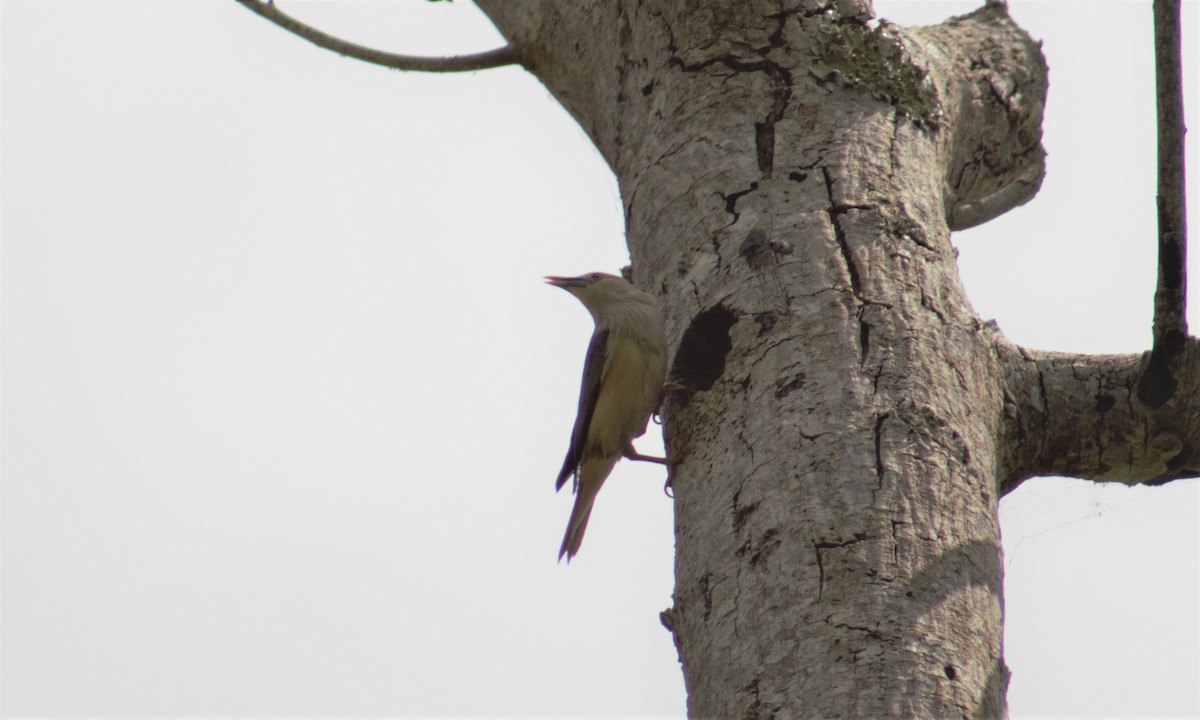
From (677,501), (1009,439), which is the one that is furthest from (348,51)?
(1009,439)

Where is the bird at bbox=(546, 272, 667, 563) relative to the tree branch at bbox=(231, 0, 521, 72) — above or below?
below

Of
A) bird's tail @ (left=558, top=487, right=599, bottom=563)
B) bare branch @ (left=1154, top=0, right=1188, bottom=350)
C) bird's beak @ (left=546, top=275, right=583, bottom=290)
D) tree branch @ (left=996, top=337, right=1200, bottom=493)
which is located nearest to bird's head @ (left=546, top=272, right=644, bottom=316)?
bird's beak @ (left=546, top=275, right=583, bottom=290)

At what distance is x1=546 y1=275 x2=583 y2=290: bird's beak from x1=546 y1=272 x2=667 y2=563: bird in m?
0.47

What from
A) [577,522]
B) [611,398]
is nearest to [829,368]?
[611,398]

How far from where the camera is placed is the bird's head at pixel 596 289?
18.5 feet

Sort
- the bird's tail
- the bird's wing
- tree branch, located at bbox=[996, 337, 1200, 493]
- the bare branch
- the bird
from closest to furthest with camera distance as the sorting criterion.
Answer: the bare branch, tree branch, located at bbox=[996, 337, 1200, 493], the bird, the bird's wing, the bird's tail

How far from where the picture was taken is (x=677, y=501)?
11.2ft

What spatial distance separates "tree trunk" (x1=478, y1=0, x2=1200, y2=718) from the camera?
109 inches

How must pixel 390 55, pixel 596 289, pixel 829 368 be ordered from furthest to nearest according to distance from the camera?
pixel 596 289 → pixel 390 55 → pixel 829 368

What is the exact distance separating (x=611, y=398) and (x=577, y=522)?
2.09 feet

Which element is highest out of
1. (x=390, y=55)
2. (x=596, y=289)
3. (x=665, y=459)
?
(x=390, y=55)

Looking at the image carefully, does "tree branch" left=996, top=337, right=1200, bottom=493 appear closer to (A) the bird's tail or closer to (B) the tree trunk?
(B) the tree trunk

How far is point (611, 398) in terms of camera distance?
525 centimetres

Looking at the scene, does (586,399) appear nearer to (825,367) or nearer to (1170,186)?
(825,367)
